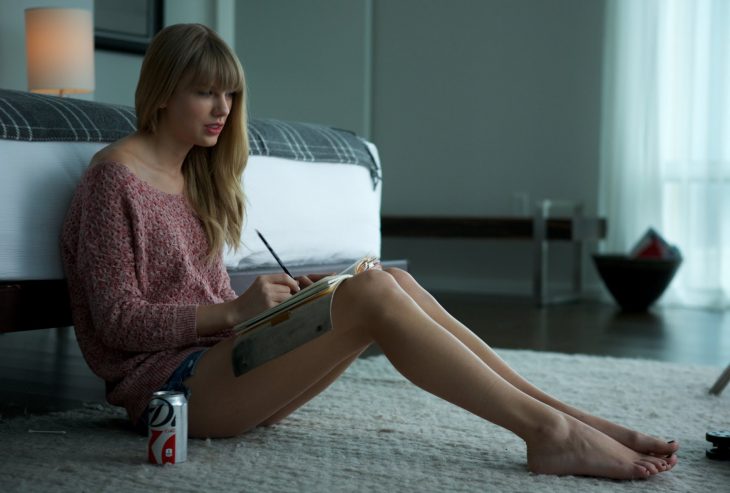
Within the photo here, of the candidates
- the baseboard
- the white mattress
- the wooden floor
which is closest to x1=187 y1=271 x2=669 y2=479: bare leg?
the white mattress

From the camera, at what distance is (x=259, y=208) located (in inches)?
104

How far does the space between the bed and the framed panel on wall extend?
236cm

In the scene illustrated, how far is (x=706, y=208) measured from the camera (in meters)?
5.16

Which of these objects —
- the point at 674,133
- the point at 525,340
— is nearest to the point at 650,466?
the point at 525,340

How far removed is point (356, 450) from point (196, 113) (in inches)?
28.5

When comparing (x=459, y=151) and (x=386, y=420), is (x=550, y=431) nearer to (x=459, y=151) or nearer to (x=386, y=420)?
(x=386, y=420)

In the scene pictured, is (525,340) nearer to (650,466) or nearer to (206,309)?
(650,466)

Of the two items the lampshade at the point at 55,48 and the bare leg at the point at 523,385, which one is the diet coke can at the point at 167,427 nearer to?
the bare leg at the point at 523,385

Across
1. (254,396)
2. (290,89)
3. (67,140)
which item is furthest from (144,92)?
(290,89)

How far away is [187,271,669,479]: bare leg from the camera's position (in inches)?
64.6

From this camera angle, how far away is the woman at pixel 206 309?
5.43 ft

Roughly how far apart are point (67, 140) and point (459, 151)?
163 inches

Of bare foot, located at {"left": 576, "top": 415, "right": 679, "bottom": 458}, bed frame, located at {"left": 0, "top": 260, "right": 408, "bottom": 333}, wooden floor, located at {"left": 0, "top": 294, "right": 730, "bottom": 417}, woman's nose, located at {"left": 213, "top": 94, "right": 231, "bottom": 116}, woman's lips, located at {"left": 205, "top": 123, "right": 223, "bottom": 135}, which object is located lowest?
wooden floor, located at {"left": 0, "top": 294, "right": 730, "bottom": 417}

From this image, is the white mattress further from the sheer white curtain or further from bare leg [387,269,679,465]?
the sheer white curtain
